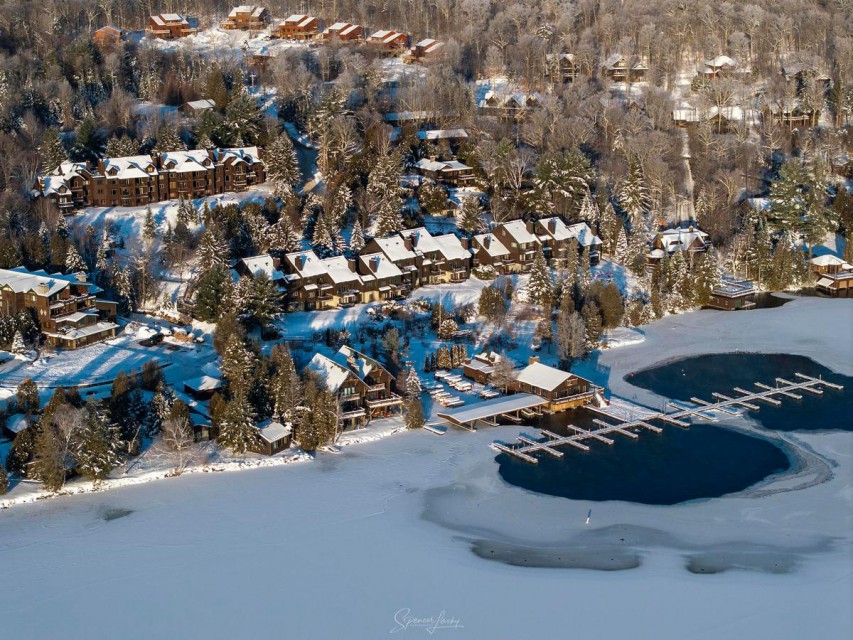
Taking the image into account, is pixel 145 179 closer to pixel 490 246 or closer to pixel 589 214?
pixel 490 246

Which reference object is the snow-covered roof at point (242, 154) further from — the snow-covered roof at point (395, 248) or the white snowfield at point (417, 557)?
the white snowfield at point (417, 557)

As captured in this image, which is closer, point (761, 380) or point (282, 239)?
point (761, 380)

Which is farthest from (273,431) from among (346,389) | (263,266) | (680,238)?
(680,238)

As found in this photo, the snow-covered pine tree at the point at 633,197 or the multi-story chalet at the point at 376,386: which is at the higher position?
Answer: the snow-covered pine tree at the point at 633,197

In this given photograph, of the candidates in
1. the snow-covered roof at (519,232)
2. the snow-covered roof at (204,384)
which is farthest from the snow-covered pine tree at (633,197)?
the snow-covered roof at (204,384)

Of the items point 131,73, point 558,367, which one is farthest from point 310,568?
point 131,73

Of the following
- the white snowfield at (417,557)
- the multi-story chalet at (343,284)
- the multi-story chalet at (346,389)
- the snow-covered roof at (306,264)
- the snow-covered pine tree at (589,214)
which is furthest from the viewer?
the snow-covered pine tree at (589,214)

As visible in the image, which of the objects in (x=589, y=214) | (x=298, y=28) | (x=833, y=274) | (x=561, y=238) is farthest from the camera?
(x=298, y=28)
